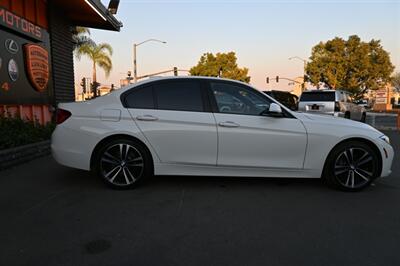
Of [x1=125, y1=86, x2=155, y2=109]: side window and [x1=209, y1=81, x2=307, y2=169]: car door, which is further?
[x1=125, y1=86, x2=155, y2=109]: side window

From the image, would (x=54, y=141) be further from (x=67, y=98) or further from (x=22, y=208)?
(x=67, y=98)

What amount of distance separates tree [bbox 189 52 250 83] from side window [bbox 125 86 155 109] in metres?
58.7

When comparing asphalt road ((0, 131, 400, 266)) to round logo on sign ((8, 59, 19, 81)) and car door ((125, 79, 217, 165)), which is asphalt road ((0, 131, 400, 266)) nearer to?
car door ((125, 79, 217, 165))

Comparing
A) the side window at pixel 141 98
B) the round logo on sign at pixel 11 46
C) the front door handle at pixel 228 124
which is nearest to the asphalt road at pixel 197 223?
the front door handle at pixel 228 124

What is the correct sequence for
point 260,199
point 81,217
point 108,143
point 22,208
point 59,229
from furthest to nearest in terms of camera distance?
point 108,143 < point 260,199 < point 22,208 < point 81,217 < point 59,229

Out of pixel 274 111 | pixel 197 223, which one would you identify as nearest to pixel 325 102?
pixel 274 111

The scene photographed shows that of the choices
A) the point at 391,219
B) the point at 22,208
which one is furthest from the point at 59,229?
the point at 391,219

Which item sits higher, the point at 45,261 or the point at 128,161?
the point at 128,161

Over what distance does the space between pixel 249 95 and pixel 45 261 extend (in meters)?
3.33

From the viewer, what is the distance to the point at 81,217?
3.93 meters

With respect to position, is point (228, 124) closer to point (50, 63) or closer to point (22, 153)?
point (22, 153)

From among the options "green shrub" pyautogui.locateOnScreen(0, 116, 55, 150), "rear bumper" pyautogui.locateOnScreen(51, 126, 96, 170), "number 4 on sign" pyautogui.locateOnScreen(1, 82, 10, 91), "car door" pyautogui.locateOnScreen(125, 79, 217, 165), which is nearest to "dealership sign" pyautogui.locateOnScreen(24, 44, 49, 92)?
"number 4 on sign" pyautogui.locateOnScreen(1, 82, 10, 91)

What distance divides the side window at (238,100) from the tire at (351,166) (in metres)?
1.24

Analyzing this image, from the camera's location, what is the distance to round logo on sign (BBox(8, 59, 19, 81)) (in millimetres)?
8859
